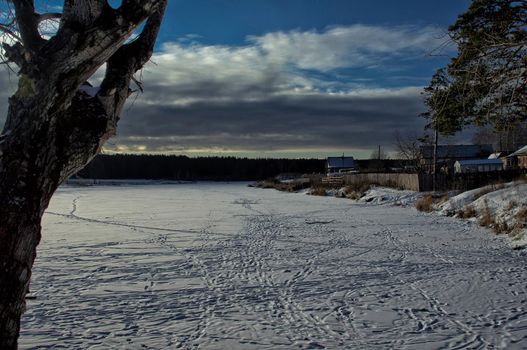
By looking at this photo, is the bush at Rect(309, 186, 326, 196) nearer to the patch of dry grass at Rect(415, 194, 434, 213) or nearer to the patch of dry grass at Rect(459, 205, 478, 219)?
the patch of dry grass at Rect(415, 194, 434, 213)

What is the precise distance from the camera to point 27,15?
142 inches

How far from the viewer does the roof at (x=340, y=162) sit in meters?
97.1

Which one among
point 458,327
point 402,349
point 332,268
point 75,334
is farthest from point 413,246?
point 75,334

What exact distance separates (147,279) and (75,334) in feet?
10.3

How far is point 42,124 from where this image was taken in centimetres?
339

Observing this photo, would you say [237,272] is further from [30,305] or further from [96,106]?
[96,106]

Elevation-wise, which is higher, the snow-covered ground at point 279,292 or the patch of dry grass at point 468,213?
the patch of dry grass at point 468,213

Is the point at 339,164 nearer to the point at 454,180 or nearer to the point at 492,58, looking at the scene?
the point at 454,180

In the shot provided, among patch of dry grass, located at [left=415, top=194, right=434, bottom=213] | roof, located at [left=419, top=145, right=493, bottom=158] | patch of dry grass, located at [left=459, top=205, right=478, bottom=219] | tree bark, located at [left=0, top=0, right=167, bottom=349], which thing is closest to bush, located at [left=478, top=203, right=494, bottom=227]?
patch of dry grass, located at [left=459, top=205, right=478, bottom=219]

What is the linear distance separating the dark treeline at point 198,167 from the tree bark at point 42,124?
124 m

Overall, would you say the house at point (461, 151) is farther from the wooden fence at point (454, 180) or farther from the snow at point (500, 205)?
the snow at point (500, 205)

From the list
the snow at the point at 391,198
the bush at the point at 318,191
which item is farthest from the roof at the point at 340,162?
the snow at the point at 391,198

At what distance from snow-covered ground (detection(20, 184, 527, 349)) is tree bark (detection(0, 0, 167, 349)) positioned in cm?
260

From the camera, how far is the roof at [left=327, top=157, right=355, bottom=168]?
9712 cm
